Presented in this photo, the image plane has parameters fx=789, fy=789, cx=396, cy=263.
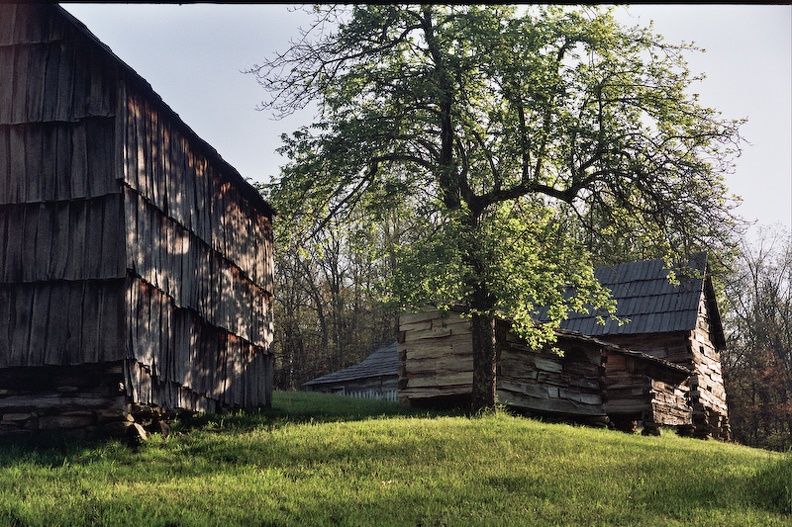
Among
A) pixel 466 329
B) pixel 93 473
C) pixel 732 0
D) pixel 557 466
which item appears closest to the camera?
pixel 732 0

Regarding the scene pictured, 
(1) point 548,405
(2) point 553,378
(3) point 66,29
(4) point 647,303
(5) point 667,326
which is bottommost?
(1) point 548,405

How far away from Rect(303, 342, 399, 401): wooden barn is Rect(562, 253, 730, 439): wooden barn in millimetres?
7625

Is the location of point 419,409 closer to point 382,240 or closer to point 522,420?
point 522,420

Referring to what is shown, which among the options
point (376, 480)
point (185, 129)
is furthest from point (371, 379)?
point (376, 480)

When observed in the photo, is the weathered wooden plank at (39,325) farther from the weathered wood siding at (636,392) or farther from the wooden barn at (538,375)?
the weathered wood siding at (636,392)

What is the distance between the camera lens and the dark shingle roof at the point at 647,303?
3034 cm

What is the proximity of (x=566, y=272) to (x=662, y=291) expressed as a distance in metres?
13.8

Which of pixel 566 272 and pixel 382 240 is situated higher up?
pixel 382 240

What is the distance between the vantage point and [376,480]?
11781mm

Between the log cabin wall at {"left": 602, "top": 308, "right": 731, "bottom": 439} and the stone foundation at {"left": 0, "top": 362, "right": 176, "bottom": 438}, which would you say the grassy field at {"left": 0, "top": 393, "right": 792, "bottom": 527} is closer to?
the stone foundation at {"left": 0, "top": 362, "right": 176, "bottom": 438}

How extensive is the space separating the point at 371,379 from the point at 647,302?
12.1 meters

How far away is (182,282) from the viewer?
52.6 ft

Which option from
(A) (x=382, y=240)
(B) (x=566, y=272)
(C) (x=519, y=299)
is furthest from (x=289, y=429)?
(A) (x=382, y=240)

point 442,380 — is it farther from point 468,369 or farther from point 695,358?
point 695,358
